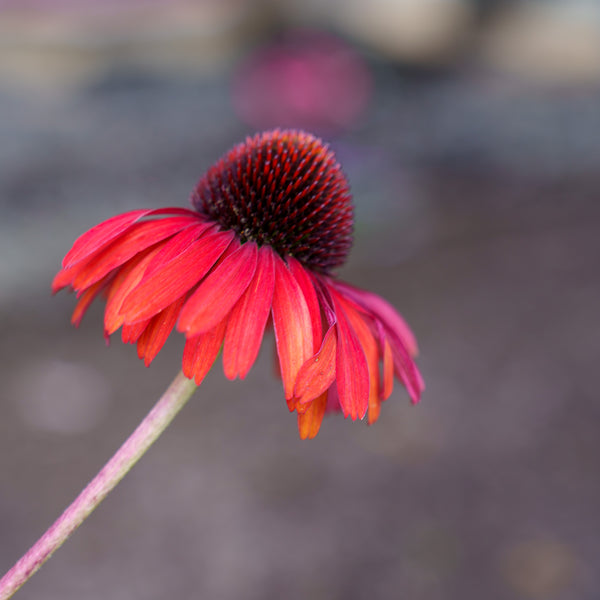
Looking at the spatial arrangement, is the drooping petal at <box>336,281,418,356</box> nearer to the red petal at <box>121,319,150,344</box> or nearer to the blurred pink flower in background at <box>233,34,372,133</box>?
the red petal at <box>121,319,150,344</box>

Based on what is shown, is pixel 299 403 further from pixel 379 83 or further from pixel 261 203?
pixel 379 83

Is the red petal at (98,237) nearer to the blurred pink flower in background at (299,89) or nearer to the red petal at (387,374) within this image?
the red petal at (387,374)

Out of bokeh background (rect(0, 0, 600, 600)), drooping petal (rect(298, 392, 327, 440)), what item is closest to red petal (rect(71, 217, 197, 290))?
drooping petal (rect(298, 392, 327, 440))

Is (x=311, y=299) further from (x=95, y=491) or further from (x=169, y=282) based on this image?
(x=95, y=491)

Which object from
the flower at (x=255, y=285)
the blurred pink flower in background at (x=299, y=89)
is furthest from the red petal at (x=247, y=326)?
the blurred pink flower in background at (x=299, y=89)

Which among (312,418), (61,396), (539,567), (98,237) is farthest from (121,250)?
(61,396)
